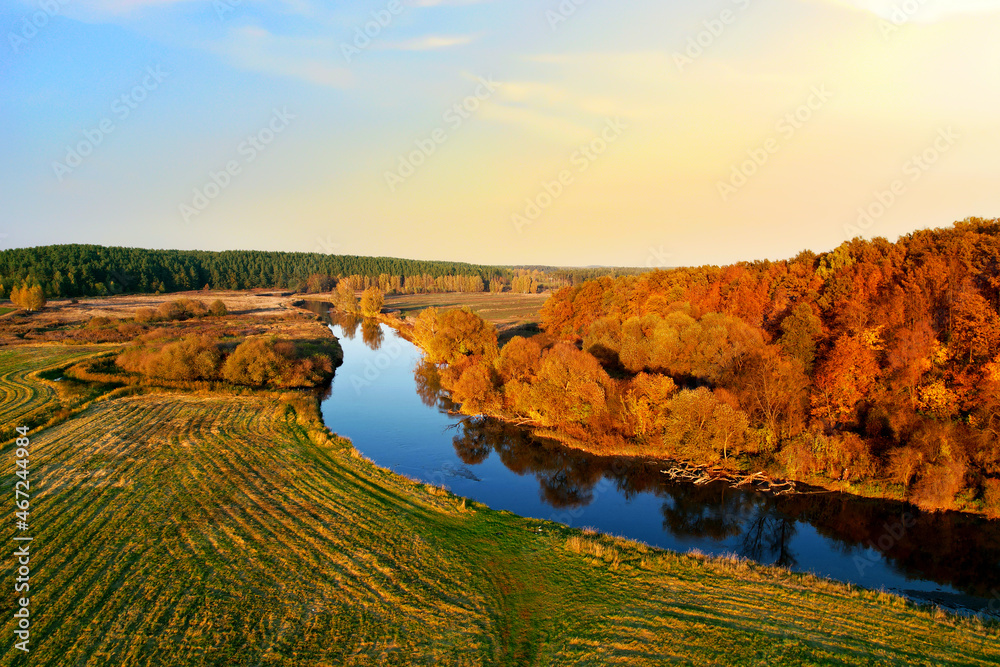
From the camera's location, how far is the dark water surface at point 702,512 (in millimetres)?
16688

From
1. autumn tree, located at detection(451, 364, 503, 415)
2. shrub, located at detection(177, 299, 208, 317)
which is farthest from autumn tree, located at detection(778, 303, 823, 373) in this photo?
shrub, located at detection(177, 299, 208, 317)

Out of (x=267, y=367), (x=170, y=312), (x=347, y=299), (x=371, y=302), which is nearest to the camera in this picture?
(x=267, y=367)

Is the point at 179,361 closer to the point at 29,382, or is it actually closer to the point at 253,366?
the point at 253,366

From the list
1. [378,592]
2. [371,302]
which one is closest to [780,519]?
[378,592]

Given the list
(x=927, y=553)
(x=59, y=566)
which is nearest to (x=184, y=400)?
(x=59, y=566)

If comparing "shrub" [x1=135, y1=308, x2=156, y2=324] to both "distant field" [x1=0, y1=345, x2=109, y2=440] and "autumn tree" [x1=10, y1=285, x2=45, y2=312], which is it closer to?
"autumn tree" [x1=10, y1=285, x2=45, y2=312]

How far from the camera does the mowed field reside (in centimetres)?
1123

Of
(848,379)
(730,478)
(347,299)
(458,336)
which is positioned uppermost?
(347,299)

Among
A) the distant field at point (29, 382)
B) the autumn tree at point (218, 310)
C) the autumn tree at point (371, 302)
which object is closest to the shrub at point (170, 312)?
the autumn tree at point (218, 310)

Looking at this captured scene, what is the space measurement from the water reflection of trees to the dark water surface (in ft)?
0.16

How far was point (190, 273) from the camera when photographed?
121 meters

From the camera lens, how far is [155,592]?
12.9 meters

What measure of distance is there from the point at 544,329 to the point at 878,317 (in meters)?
38.5

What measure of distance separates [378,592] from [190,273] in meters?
133
